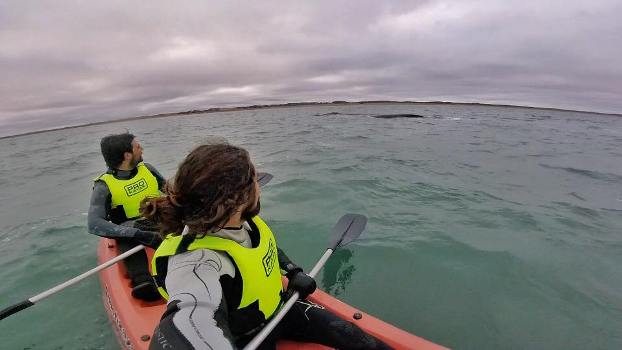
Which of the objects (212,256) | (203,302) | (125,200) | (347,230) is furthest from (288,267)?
(125,200)

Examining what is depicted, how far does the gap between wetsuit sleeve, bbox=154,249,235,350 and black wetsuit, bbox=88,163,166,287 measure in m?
2.45

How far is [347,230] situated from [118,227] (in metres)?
2.92

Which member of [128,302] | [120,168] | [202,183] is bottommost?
[128,302]

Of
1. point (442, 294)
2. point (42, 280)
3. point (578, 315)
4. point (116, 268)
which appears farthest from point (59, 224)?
point (578, 315)

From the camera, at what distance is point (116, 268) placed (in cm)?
431

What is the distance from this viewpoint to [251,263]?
2.09 metres

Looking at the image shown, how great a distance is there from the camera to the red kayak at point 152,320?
2.82 meters

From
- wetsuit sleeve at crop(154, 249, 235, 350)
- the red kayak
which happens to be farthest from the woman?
the red kayak

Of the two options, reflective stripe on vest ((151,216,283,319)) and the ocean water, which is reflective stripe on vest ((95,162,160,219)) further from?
reflective stripe on vest ((151,216,283,319))

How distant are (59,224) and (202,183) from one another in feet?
31.1

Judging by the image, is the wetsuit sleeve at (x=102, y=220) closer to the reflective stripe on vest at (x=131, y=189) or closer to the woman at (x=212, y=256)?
the reflective stripe on vest at (x=131, y=189)

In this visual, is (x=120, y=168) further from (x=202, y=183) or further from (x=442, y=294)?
(x=442, y=294)

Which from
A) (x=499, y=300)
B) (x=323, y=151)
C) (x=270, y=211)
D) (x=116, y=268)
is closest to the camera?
(x=116, y=268)

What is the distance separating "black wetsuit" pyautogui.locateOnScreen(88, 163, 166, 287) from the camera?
4062mm
